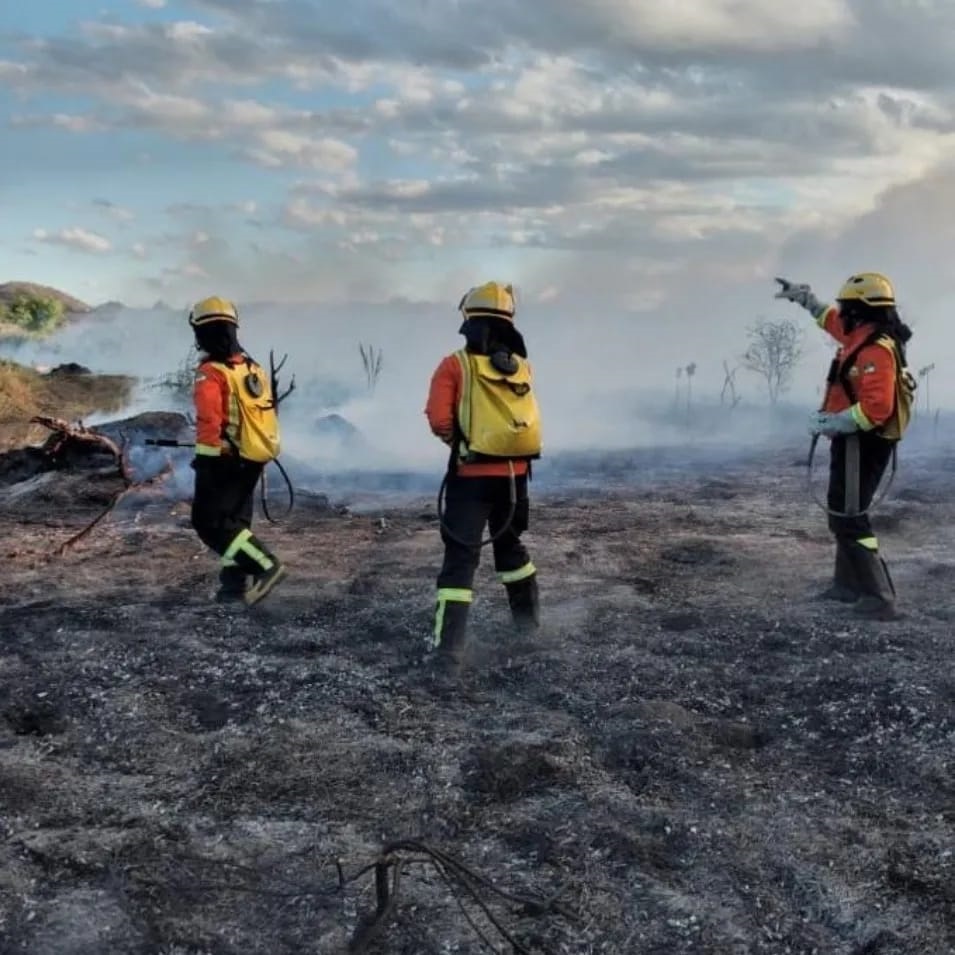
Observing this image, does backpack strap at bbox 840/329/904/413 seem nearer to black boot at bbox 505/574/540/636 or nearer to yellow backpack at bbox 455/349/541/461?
yellow backpack at bbox 455/349/541/461

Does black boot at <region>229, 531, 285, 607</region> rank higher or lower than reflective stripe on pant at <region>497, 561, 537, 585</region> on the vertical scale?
lower

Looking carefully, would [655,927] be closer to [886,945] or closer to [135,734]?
[886,945]

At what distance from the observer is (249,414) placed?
Answer: 6543 mm

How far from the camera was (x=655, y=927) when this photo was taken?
319cm

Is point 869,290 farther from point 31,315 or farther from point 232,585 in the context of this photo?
point 31,315

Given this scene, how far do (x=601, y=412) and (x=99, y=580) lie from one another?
83.0 feet

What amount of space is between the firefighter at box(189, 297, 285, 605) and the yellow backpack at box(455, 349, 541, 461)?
1.71 metres

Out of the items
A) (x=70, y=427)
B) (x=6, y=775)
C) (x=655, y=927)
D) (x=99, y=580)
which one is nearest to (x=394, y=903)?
(x=655, y=927)

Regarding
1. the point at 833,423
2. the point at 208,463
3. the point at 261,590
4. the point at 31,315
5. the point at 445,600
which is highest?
the point at 31,315

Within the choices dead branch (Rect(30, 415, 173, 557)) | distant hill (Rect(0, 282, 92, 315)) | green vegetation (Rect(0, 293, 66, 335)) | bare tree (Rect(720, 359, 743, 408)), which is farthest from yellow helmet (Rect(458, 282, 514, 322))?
distant hill (Rect(0, 282, 92, 315))

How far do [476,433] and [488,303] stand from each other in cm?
70

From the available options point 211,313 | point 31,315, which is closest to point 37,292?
point 31,315

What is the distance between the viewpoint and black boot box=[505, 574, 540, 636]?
606 cm

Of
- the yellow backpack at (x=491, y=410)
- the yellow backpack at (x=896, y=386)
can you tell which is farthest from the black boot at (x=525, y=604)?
the yellow backpack at (x=896, y=386)
